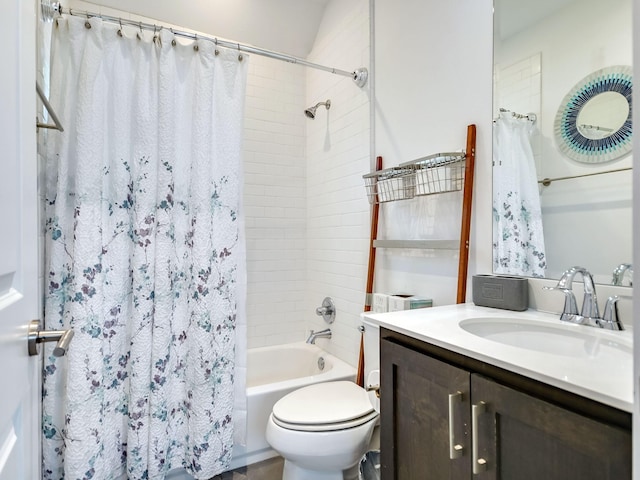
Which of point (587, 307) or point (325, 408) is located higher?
point (587, 307)

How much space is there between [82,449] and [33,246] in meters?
1.25

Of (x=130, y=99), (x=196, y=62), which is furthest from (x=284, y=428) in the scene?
(x=196, y=62)

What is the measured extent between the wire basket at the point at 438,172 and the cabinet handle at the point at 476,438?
0.92 m

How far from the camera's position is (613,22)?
1019 millimetres

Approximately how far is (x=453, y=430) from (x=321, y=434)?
75 cm

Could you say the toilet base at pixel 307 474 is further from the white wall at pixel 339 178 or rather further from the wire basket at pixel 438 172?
the wire basket at pixel 438 172

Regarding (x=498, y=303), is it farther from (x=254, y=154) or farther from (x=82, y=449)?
(x=254, y=154)

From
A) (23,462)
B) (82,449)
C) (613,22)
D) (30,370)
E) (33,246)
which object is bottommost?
(82,449)

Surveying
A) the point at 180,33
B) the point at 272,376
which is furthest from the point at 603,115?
the point at 272,376

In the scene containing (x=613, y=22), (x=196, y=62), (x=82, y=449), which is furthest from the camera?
(x=196, y=62)

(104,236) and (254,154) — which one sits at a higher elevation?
(254,154)

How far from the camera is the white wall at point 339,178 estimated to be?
2.08 m

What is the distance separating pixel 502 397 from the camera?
2.40ft

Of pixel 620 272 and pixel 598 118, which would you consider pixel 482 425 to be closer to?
pixel 620 272
